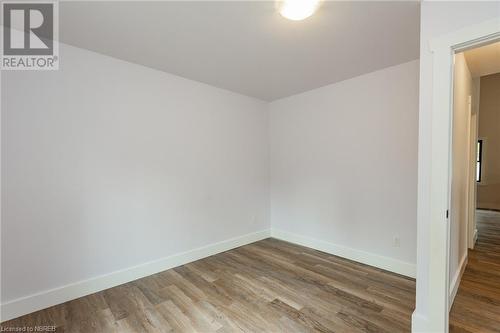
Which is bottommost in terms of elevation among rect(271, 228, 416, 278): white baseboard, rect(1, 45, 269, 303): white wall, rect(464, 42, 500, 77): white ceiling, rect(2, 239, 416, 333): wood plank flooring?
rect(2, 239, 416, 333): wood plank flooring

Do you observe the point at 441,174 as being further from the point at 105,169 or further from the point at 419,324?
the point at 105,169

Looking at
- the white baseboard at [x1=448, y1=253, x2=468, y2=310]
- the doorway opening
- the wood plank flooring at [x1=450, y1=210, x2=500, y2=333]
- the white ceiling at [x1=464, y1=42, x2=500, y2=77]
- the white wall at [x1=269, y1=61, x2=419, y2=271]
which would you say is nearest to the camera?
the wood plank flooring at [x1=450, y1=210, x2=500, y2=333]

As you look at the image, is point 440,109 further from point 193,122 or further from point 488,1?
point 193,122

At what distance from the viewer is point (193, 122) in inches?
131

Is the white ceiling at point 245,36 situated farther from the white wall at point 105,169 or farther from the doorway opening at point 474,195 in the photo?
the doorway opening at point 474,195

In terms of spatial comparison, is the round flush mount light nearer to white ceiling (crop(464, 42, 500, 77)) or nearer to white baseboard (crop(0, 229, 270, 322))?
white ceiling (crop(464, 42, 500, 77))

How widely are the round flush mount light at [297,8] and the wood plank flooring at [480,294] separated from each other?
8.91 feet

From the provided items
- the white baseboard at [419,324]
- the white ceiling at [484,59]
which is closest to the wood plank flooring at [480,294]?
the white baseboard at [419,324]

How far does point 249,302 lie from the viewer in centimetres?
233

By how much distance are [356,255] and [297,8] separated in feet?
9.72

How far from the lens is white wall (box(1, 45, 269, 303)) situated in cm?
217

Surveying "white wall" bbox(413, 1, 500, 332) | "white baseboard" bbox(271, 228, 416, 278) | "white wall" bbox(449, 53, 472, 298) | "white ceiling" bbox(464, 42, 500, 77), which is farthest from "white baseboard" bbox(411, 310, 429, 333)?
"white ceiling" bbox(464, 42, 500, 77)

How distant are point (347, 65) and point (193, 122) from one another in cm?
206

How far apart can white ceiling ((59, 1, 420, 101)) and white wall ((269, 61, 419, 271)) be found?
1.19ft
